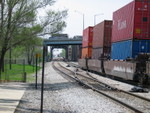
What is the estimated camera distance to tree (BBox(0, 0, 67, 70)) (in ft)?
71.3

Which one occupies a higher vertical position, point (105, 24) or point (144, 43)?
point (105, 24)

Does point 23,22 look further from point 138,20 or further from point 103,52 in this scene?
point 103,52

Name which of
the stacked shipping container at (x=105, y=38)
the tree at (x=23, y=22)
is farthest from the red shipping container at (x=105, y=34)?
the tree at (x=23, y=22)

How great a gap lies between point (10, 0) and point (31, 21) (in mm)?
2271

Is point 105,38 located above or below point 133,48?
above

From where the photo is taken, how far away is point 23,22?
74.5 feet

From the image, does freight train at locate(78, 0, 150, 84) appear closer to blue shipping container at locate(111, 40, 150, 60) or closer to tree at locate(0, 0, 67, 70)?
blue shipping container at locate(111, 40, 150, 60)

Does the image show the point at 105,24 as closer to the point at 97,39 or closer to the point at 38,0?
the point at 97,39

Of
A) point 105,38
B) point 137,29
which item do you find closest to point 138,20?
point 137,29

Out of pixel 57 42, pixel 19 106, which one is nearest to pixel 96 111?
pixel 19 106

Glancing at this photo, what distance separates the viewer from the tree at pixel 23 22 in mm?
21719

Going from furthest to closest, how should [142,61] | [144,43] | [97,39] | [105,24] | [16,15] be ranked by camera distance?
[97,39] → [105,24] → [16,15] → [144,43] → [142,61]

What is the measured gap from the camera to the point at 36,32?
79.6ft

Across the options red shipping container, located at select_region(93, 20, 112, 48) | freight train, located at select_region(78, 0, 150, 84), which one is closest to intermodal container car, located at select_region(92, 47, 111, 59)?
red shipping container, located at select_region(93, 20, 112, 48)
